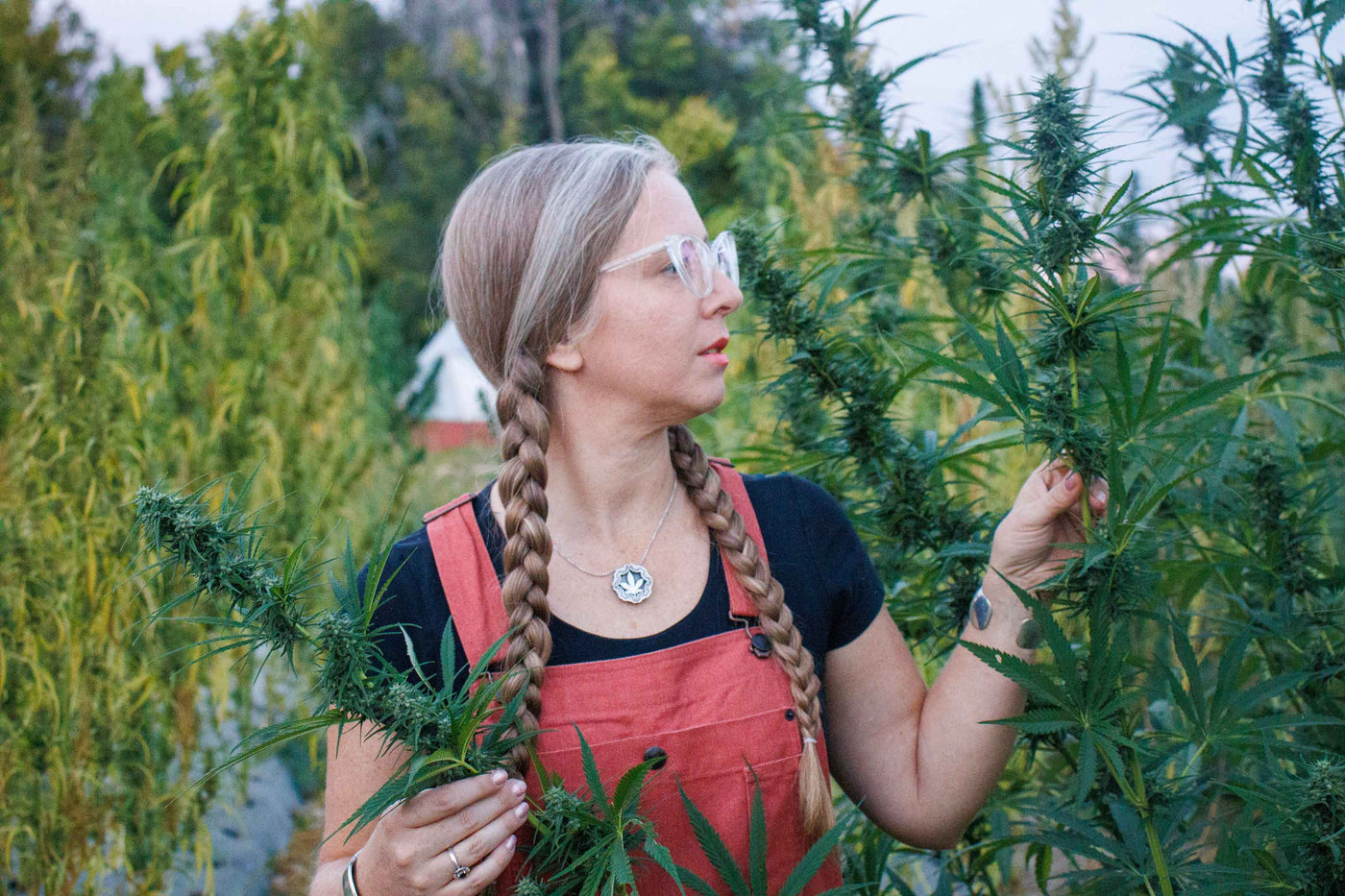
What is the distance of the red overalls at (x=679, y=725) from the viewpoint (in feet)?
4.07

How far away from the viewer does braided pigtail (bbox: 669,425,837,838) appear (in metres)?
1.28

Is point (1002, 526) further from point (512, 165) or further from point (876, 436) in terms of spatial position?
point (512, 165)

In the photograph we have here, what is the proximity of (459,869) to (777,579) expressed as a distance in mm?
572

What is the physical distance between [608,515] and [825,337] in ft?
1.24

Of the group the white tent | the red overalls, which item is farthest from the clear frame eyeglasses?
the white tent

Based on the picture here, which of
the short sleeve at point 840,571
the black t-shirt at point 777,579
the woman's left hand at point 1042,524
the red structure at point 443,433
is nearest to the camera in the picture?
the woman's left hand at point 1042,524

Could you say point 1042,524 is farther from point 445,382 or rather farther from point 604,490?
point 445,382

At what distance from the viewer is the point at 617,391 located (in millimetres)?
1357

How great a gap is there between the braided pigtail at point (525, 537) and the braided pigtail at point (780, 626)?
229 millimetres

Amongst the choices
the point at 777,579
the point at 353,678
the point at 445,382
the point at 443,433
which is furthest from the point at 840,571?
the point at 443,433

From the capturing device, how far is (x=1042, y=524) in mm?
1100

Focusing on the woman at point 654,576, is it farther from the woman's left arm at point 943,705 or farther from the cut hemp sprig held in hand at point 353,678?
the cut hemp sprig held in hand at point 353,678

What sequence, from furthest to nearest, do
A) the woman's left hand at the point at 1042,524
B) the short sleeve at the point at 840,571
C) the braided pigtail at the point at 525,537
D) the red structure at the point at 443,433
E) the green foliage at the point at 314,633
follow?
the red structure at the point at 443,433, the short sleeve at the point at 840,571, the braided pigtail at the point at 525,537, the woman's left hand at the point at 1042,524, the green foliage at the point at 314,633

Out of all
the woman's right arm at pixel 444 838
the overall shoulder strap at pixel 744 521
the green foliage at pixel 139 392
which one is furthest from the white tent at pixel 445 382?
the woman's right arm at pixel 444 838
